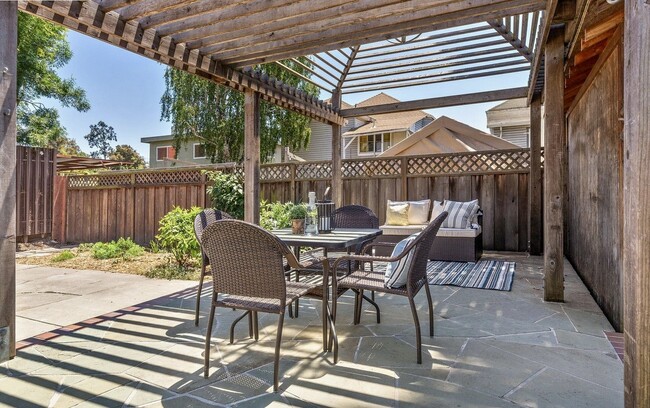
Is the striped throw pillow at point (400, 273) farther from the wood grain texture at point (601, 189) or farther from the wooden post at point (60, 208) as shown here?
the wooden post at point (60, 208)

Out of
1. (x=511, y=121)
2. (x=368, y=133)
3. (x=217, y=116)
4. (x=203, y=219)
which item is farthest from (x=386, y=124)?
(x=203, y=219)

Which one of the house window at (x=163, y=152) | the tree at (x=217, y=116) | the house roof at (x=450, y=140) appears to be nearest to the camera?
the house roof at (x=450, y=140)

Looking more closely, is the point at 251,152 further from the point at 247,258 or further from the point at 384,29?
the point at 247,258

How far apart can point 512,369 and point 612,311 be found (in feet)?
4.68

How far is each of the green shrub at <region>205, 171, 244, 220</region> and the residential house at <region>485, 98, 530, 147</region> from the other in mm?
11203

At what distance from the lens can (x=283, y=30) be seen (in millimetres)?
3363

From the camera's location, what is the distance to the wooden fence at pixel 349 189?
6.55 m

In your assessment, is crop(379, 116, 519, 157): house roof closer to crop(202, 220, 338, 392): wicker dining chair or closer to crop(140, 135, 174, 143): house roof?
crop(202, 220, 338, 392): wicker dining chair

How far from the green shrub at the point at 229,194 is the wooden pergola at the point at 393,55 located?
1962 mm

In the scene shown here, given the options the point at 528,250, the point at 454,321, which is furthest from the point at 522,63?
the point at 454,321

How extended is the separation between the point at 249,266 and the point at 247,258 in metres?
0.05

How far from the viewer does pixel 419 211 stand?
645cm

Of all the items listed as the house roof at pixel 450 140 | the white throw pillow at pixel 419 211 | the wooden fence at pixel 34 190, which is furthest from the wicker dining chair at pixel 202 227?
the house roof at pixel 450 140

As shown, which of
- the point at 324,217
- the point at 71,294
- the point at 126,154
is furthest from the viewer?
the point at 126,154
